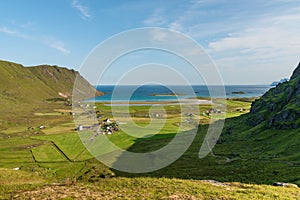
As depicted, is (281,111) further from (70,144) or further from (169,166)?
(70,144)

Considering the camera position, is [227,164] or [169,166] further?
[169,166]

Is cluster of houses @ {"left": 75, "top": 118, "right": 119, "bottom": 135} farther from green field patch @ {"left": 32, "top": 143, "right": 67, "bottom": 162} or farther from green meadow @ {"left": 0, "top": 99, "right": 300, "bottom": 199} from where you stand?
green field patch @ {"left": 32, "top": 143, "right": 67, "bottom": 162}

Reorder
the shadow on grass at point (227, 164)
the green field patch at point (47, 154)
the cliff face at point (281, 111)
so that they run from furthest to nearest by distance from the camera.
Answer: the cliff face at point (281, 111), the green field patch at point (47, 154), the shadow on grass at point (227, 164)

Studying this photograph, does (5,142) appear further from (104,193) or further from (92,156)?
(104,193)

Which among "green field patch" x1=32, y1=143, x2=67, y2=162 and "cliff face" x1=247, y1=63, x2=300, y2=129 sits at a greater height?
"cliff face" x1=247, y1=63, x2=300, y2=129

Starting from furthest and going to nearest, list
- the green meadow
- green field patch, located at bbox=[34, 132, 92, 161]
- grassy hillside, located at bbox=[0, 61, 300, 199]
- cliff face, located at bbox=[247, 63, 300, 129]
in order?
1. green field patch, located at bbox=[34, 132, 92, 161]
2. cliff face, located at bbox=[247, 63, 300, 129]
3. the green meadow
4. grassy hillside, located at bbox=[0, 61, 300, 199]

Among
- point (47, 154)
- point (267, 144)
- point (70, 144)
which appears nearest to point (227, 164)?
point (267, 144)

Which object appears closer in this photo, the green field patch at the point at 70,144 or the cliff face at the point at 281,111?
the cliff face at the point at 281,111

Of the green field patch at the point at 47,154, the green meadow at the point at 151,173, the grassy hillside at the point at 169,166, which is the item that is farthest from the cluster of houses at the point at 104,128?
the green field patch at the point at 47,154

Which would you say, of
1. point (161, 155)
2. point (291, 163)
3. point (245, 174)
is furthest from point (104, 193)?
point (161, 155)

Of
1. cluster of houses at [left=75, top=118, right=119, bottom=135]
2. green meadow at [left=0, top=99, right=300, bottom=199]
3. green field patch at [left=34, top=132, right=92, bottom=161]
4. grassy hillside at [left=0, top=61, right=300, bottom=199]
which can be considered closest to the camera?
grassy hillside at [left=0, top=61, right=300, bottom=199]

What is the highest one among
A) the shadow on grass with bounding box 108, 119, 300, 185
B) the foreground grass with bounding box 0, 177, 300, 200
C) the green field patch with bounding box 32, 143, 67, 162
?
the foreground grass with bounding box 0, 177, 300, 200

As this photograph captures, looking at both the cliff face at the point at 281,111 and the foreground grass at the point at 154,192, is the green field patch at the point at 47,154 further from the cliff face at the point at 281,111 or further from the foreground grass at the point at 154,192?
the cliff face at the point at 281,111

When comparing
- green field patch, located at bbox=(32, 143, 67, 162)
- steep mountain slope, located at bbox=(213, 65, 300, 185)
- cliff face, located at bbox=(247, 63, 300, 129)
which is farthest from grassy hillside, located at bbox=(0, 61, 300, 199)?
cliff face, located at bbox=(247, 63, 300, 129)
